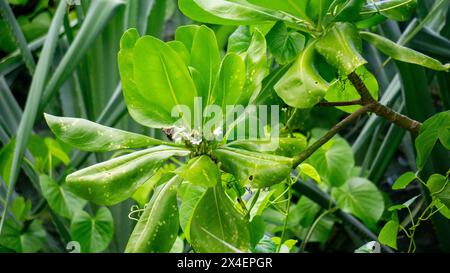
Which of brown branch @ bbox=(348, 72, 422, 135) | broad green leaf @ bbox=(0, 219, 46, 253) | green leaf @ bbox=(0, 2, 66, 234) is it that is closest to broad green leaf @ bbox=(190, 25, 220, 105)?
brown branch @ bbox=(348, 72, 422, 135)

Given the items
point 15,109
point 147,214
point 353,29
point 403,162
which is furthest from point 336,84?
point 403,162

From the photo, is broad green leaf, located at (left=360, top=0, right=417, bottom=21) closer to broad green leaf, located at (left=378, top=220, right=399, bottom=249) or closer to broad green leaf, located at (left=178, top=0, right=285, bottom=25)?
broad green leaf, located at (left=178, top=0, right=285, bottom=25)

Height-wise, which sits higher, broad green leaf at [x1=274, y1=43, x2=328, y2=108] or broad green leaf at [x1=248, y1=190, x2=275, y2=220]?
broad green leaf at [x1=274, y1=43, x2=328, y2=108]

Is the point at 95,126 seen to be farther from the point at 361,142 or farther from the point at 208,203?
the point at 361,142

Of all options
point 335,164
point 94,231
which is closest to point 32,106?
point 94,231

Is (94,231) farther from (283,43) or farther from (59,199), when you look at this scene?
(283,43)

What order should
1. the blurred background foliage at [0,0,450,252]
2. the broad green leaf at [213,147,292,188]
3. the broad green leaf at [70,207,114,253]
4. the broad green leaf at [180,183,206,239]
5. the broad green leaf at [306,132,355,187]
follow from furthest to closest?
the broad green leaf at [306,132,355,187] < the broad green leaf at [70,207,114,253] < the blurred background foliage at [0,0,450,252] < the broad green leaf at [180,183,206,239] < the broad green leaf at [213,147,292,188]
